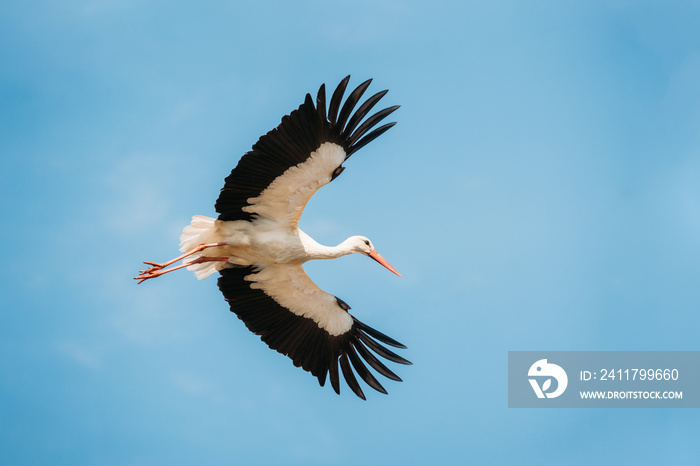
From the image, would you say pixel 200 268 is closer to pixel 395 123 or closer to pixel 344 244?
pixel 344 244

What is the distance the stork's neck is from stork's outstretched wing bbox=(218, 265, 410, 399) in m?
0.36

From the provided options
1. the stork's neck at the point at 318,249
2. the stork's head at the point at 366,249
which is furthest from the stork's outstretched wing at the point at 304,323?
the stork's head at the point at 366,249

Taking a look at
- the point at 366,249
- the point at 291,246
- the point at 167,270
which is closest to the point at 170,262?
the point at 167,270

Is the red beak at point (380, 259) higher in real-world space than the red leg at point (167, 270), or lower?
higher

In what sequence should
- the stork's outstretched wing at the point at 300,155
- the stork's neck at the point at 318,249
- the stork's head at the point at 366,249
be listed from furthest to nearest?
1. the stork's head at the point at 366,249
2. the stork's neck at the point at 318,249
3. the stork's outstretched wing at the point at 300,155

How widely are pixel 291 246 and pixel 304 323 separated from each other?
Result: 4.58ft

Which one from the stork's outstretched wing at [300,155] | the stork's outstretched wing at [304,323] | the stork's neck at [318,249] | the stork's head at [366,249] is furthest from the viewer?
the stork's head at [366,249]

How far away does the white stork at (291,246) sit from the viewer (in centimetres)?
1070

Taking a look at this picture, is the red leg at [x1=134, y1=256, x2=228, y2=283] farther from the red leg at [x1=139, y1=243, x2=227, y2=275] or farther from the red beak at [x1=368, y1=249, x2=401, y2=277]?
the red beak at [x1=368, y1=249, x2=401, y2=277]

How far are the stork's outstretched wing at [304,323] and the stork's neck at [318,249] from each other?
363 millimetres

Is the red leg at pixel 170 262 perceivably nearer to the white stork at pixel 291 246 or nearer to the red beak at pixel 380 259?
the white stork at pixel 291 246

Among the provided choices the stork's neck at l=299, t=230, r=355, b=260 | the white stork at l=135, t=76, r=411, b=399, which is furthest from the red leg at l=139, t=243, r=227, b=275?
the stork's neck at l=299, t=230, r=355, b=260

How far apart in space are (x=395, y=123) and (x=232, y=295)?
3366mm

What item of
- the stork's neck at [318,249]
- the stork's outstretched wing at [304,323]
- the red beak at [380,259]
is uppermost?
the red beak at [380,259]
